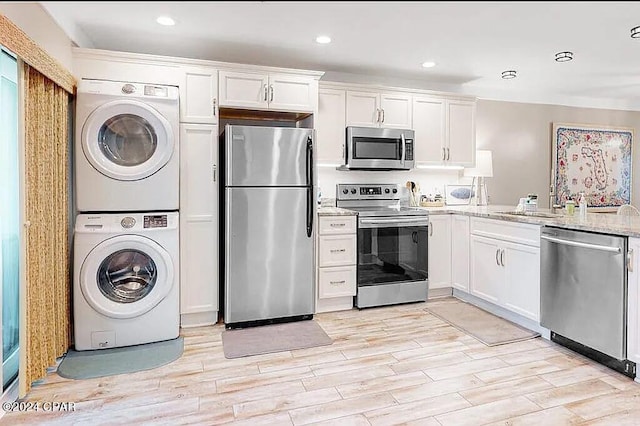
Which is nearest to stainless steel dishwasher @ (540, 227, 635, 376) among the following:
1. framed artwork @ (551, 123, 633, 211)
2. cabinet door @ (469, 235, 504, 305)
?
cabinet door @ (469, 235, 504, 305)

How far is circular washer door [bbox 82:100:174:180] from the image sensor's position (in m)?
2.73

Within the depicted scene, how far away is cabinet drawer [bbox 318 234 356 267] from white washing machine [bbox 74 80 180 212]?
128cm

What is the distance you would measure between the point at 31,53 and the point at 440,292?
148 inches

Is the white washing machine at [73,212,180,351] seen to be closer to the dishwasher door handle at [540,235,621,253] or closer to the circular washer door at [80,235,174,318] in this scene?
the circular washer door at [80,235,174,318]

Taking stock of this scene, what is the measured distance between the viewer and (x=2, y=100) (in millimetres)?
2219

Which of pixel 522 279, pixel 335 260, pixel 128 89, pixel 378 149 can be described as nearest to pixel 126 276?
pixel 128 89

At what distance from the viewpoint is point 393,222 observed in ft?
Result: 12.1

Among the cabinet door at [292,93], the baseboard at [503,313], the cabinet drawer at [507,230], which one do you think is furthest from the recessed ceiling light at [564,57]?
the baseboard at [503,313]

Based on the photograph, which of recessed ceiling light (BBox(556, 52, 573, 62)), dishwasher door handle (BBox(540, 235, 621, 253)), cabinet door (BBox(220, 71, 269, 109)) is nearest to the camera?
dishwasher door handle (BBox(540, 235, 621, 253))

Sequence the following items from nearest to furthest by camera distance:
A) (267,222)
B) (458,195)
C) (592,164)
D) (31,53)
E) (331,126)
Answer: (31,53) → (267,222) → (331,126) → (458,195) → (592,164)

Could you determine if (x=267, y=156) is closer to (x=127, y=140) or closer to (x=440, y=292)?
(x=127, y=140)

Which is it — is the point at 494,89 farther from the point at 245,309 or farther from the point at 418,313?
the point at 245,309

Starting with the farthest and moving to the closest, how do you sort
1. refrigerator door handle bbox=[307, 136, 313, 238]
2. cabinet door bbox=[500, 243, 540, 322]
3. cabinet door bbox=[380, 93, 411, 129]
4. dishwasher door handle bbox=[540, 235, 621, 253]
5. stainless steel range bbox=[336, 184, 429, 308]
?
cabinet door bbox=[380, 93, 411, 129]
stainless steel range bbox=[336, 184, 429, 308]
refrigerator door handle bbox=[307, 136, 313, 238]
cabinet door bbox=[500, 243, 540, 322]
dishwasher door handle bbox=[540, 235, 621, 253]

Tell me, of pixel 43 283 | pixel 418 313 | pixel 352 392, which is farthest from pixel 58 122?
pixel 418 313
